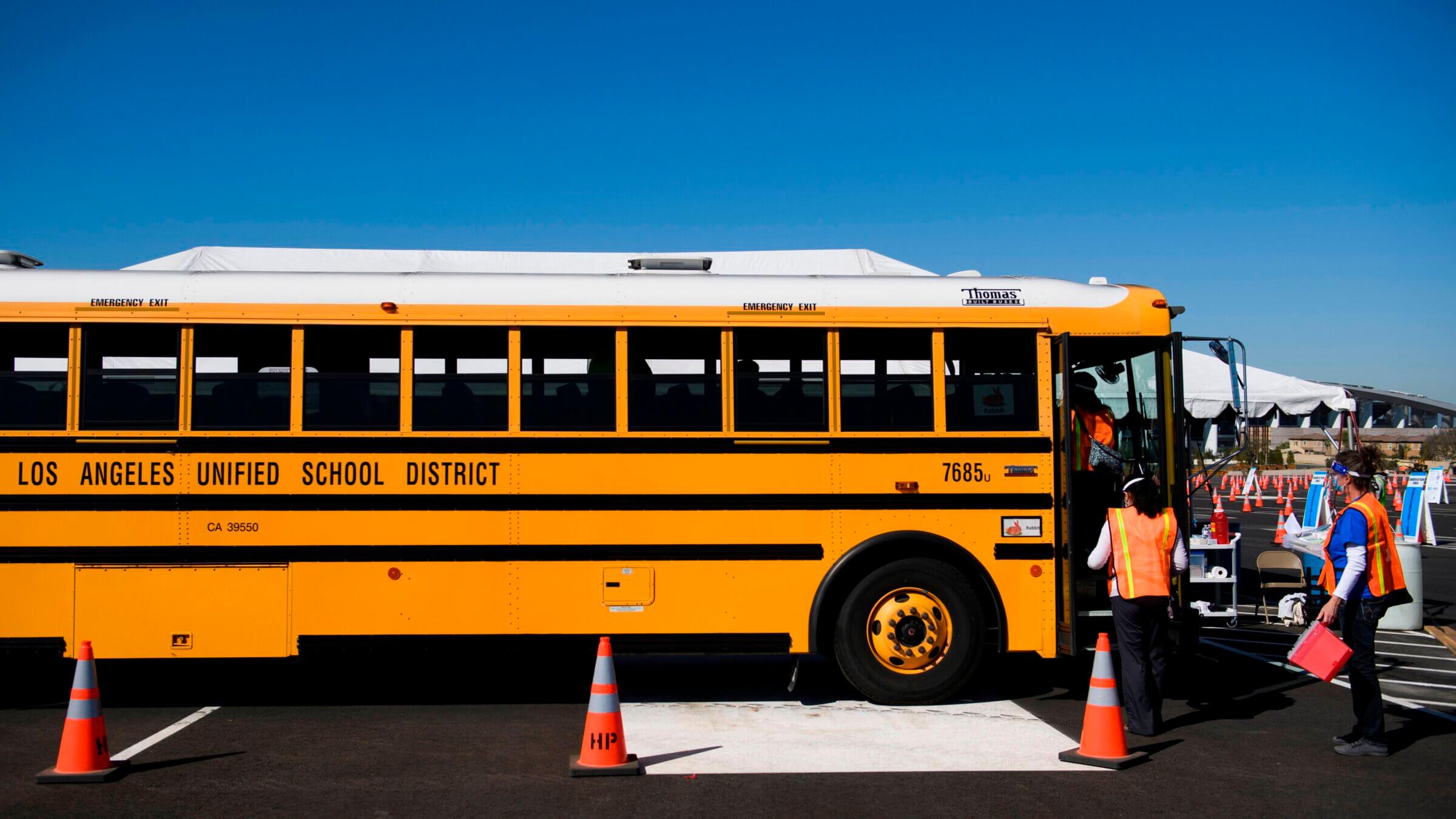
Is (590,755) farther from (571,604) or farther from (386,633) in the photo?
(386,633)

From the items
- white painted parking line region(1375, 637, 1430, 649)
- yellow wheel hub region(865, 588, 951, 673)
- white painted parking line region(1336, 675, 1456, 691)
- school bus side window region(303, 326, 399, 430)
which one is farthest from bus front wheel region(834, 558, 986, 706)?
white painted parking line region(1375, 637, 1430, 649)

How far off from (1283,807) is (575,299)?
15.6 ft

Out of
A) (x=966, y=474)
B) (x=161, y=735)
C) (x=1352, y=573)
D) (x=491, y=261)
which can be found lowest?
(x=161, y=735)

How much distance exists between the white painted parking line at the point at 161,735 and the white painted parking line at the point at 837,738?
105 inches

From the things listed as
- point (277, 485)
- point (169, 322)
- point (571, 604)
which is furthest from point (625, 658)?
point (169, 322)

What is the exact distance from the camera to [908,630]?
705cm

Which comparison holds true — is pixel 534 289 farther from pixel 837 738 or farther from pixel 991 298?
pixel 837 738

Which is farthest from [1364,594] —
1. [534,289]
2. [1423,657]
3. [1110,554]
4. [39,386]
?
[39,386]

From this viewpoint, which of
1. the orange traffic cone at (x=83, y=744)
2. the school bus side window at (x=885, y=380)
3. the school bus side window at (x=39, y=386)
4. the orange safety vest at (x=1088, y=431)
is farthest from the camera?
the orange safety vest at (x=1088, y=431)

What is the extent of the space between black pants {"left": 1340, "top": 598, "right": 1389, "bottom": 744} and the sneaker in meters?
0.03

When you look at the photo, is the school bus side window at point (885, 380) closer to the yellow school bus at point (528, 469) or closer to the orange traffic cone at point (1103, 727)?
the yellow school bus at point (528, 469)

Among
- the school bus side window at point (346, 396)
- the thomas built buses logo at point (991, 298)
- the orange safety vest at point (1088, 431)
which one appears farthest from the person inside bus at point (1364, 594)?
the school bus side window at point (346, 396)

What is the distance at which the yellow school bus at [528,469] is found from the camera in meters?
6.84

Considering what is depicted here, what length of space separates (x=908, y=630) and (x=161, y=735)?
4504mm
